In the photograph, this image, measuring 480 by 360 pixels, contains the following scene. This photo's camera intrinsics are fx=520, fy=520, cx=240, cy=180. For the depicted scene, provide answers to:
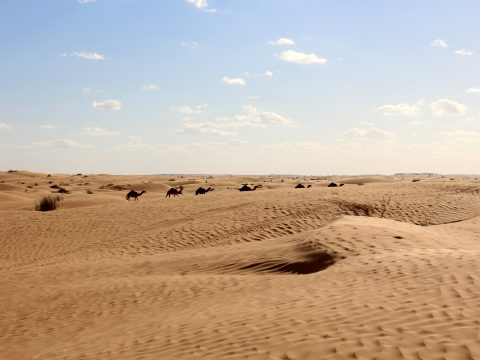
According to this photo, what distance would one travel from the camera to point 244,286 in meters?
10.3

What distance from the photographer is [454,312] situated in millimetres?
6008

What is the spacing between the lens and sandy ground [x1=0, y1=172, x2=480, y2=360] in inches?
231

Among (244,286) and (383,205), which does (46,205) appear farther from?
(244,286)

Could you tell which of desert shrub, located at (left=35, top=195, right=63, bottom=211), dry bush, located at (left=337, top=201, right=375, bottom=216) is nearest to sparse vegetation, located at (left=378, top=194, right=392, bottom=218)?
dry bush, located at (left=337, top=201, right=375, bottom=216)

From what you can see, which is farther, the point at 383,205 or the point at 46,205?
the point at 46,205

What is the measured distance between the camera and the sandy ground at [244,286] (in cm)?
586

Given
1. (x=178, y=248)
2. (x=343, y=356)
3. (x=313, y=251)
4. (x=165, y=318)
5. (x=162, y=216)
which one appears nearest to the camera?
(x=343, y=356)

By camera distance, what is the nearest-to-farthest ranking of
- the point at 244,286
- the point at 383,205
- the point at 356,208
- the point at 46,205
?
the point at 244,286 < the point at 356,208 < the point at 383,205 < the point at 46,205

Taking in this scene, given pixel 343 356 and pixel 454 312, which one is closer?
pixel 343 356

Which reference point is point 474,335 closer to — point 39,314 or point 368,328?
point 368,328

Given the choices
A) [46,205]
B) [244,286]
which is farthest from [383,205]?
[46,205]

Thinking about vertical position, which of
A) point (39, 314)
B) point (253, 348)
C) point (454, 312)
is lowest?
point (39, 314)

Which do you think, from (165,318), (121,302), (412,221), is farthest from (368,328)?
(412,221)

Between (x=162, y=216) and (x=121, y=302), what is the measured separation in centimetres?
1264
